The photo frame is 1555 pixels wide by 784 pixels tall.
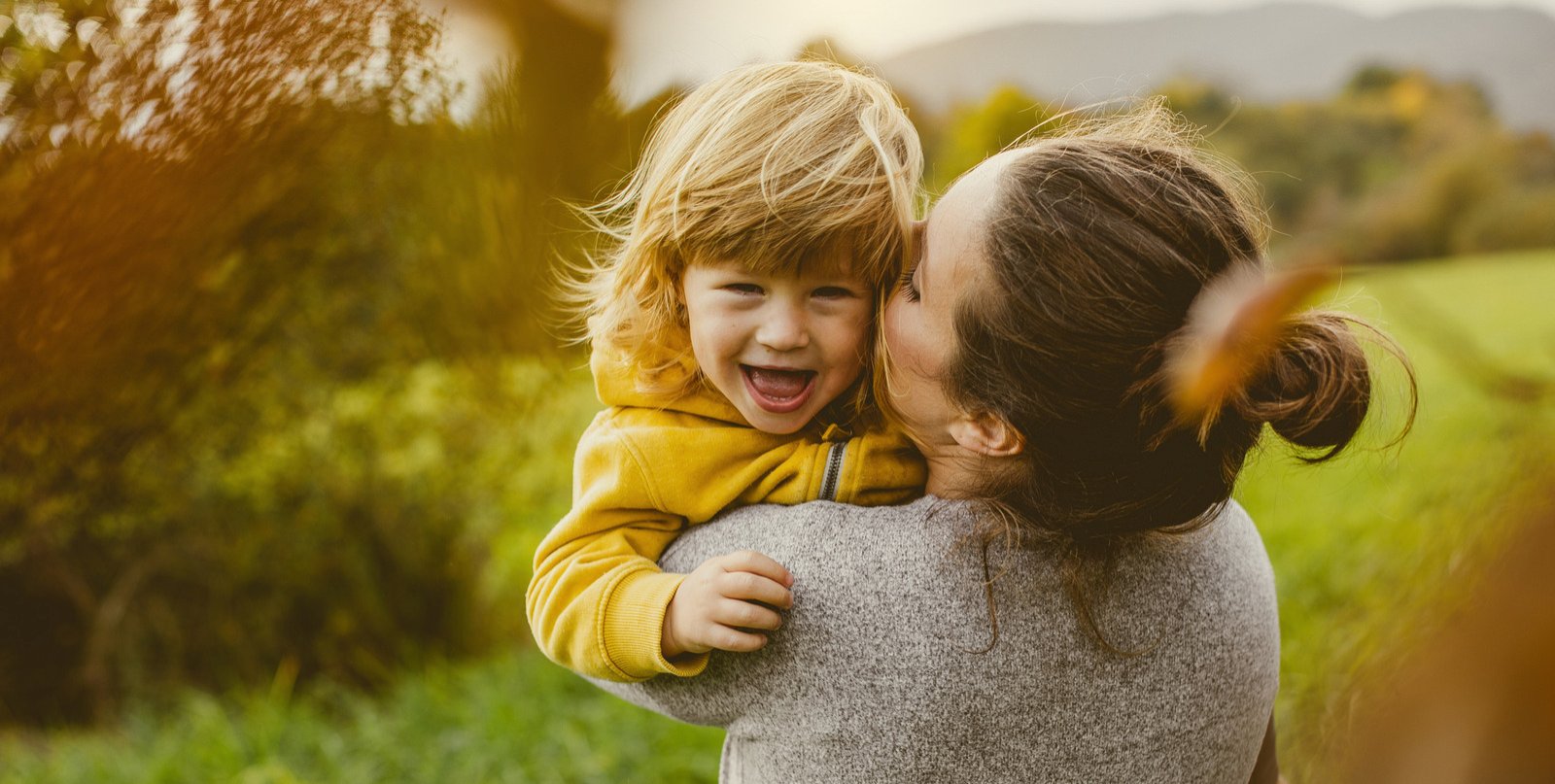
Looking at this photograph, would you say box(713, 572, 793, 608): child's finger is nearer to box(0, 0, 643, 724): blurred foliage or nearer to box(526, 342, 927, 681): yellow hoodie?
box(526, 342, 927, 681): yellow hoodie

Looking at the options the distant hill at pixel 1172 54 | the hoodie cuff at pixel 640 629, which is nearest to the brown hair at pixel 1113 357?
the hoodie cuff at pixel 640 629

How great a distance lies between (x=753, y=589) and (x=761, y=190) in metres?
0.60

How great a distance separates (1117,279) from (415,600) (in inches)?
157

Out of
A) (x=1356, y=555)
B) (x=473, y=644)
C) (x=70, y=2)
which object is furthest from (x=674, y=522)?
(x=473, y=644)

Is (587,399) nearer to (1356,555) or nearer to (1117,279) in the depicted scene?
(1356,555)

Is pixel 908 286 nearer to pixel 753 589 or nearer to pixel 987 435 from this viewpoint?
pixel 987 435

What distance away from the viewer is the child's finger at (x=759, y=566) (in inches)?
42.1

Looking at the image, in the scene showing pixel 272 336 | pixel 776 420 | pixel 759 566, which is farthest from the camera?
pixel 272 336

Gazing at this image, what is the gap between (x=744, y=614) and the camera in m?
1.02

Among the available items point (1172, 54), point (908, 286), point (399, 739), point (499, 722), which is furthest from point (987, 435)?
point (1172, 54)

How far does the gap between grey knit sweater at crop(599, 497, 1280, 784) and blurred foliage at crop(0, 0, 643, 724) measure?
81 centimetres

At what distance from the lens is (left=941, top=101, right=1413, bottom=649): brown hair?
97cm

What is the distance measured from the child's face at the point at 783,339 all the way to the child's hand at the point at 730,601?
0.32 metres

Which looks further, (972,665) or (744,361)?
(744,361)
